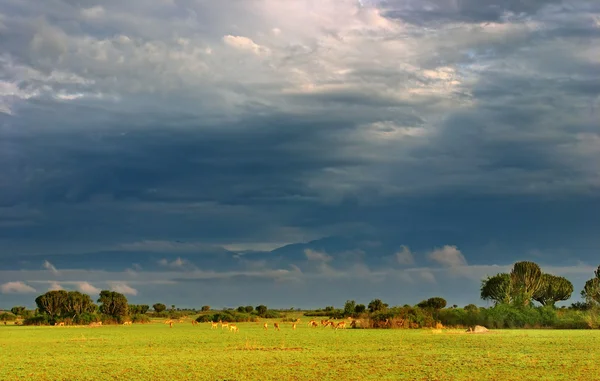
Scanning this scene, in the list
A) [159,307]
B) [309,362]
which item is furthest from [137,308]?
[309,362]

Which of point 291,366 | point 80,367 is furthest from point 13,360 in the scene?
point 291,366

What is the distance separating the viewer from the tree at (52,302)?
11625 centimetres

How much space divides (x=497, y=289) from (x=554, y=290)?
2282cm

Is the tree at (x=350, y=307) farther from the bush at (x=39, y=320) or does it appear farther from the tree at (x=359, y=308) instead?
the bush at (x=39, y=320)

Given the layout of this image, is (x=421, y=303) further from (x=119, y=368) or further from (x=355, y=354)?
(x=119, y=368)

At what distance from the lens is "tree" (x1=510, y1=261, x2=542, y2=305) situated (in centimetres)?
10556

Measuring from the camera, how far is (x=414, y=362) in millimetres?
32344

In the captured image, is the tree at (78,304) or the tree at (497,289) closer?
the tree at (497,289)

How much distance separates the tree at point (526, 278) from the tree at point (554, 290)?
10287 mm

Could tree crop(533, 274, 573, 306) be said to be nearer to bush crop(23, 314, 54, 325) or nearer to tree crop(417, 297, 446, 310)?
tree crop(417, 297, 446, 310)

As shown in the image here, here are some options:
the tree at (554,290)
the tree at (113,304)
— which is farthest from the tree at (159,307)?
the tree at (554,290)

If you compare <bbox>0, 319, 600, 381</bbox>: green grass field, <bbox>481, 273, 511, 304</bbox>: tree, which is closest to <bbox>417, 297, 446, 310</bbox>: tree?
<bbox>481, 273, 511, 304</bbox>: tree

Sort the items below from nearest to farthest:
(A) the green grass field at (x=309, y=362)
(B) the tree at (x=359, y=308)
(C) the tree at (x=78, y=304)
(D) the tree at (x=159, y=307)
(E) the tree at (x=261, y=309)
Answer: (A) the green grass field at (x=309, y=362) → (C) the tree at (x=78, y=304) → (B) the tree at (x=359, y=308) → (E) the tree at (x=261, y=309) → (D) the tree at (x=159, y=307)

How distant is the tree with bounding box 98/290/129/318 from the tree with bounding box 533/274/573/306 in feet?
221
